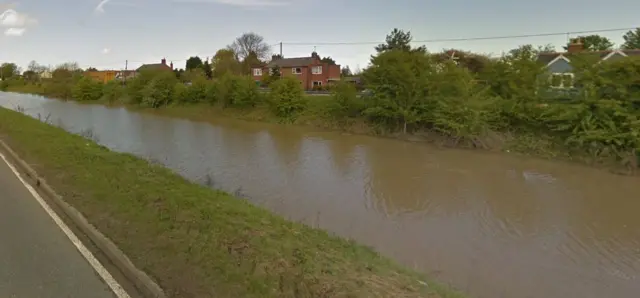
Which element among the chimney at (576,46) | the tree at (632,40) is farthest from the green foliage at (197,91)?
the tree at (632,40)

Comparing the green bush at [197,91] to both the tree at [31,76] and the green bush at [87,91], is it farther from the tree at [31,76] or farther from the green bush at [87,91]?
the tree at [31,76]

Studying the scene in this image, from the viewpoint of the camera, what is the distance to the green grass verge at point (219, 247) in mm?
3650

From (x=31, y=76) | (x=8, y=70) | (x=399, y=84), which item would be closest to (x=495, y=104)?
(x=399, y=84)

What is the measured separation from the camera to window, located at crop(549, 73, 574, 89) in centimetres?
1688

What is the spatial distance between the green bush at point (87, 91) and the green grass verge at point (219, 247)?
2062 inches

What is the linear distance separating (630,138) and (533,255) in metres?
11.3

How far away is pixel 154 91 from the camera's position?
40.4m

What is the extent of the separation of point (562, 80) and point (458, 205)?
11.6m

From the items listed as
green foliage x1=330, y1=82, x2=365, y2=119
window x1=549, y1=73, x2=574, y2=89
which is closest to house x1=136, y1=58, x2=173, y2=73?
green foliage x1=330, y1=82, x2=365, y2=119

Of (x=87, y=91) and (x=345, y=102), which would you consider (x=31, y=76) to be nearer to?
(x=87, y=91)

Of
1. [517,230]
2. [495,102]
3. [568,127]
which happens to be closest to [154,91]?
[495,102]

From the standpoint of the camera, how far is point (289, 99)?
29.0 meters

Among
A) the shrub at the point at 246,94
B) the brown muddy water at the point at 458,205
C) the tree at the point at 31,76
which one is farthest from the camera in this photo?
the tree at the point at 31,76

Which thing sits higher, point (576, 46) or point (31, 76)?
point (576, 46)
